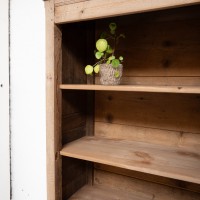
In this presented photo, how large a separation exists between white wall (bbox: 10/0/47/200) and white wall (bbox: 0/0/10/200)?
4cm

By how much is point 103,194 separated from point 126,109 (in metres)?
0.52

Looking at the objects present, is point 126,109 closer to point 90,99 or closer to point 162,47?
point 90,99

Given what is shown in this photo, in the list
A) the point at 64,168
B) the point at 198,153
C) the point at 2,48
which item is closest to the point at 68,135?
the point at 64,168

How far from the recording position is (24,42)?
4.99 feet

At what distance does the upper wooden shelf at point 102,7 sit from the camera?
781 mm

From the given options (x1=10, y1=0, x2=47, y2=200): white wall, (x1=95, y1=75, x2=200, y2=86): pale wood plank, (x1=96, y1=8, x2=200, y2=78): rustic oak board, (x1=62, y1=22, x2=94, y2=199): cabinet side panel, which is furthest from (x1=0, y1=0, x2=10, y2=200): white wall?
(x1=95, y1=75, x2=200, y2=86): pale wood plank

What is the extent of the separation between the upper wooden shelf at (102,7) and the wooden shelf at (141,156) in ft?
2.04

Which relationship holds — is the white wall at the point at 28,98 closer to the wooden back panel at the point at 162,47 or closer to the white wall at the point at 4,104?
the white wall at the point at 4,104

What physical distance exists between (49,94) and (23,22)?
722 mm

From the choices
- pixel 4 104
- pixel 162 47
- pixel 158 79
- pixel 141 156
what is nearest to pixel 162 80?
pixel 158 79

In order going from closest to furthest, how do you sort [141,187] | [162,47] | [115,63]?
1. [115,63]
2. [162,47]
3. [141,187]

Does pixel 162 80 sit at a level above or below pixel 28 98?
above

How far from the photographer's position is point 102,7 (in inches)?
35.4

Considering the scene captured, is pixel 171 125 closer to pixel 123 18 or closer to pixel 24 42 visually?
pixel 123 18
